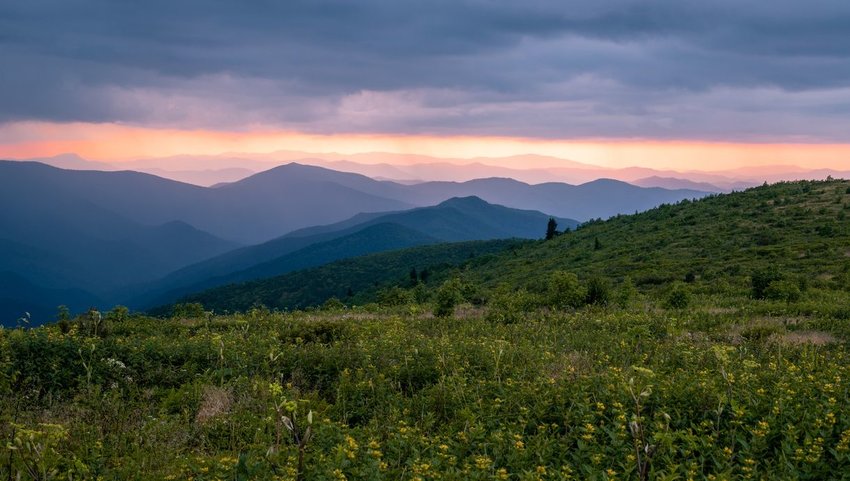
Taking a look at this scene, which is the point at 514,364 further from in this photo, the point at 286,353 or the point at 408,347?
the point at 286,353

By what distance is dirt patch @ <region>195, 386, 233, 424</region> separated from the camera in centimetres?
817

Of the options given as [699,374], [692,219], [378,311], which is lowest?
[378,311]

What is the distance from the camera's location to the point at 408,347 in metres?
11.1

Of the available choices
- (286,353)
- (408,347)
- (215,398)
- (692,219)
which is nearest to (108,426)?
(215,398)

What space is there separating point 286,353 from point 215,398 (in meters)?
2.44

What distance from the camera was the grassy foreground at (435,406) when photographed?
18.8 feet

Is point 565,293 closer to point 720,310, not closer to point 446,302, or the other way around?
point 446,302

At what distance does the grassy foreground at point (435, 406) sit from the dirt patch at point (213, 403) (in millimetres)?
34

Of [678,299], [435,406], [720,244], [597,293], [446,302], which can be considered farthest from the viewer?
[720,244]

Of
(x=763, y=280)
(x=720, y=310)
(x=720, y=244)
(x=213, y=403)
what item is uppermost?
(x=720, y=244)

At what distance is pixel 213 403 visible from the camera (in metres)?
8.60

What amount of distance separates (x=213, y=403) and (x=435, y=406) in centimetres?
348

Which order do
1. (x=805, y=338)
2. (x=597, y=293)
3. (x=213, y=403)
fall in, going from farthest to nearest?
(x=597, y=293) → (x=805, y=338) → (x=213, y=403)

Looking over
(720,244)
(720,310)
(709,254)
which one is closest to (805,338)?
(720,310)
